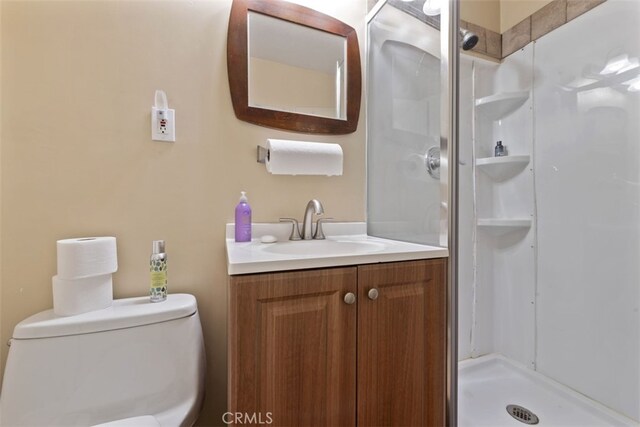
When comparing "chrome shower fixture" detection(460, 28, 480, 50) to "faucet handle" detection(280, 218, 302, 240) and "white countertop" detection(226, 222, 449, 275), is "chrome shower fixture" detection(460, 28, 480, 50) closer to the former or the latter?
"white countertop" detection(226, 222, 449, 275)

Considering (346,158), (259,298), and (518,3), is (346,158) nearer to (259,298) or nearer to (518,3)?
(259,298)

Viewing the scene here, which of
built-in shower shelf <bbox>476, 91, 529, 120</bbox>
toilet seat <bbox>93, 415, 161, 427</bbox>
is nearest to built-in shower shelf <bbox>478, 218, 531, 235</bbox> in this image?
built-in shower shelf <bbox>476, 91, 529, 120</bbox>

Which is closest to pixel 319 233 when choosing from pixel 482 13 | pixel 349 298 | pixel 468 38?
pixel 349 298

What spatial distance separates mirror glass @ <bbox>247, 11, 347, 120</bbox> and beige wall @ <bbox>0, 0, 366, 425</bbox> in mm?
118

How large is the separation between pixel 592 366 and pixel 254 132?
1.68m

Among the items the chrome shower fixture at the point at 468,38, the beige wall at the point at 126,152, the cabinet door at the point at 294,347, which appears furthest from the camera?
the chrome shower fixture at the point at 468,38

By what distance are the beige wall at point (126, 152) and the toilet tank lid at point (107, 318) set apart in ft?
0.46

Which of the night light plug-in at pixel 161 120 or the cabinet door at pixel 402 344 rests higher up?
the night light plug-in at pixel 161 120

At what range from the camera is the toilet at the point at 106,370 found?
0.68 m

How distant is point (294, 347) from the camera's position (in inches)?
26.0

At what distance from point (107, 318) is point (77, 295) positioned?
0.38ft

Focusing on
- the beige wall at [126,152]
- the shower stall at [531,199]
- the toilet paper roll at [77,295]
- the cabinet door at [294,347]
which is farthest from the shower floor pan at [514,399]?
the toilet paper roll at [77,295]

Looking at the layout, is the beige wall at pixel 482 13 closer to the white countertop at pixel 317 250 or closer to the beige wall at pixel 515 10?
the beige wall at pixel 515 10

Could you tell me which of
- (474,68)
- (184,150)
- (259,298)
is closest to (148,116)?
(184,150)
